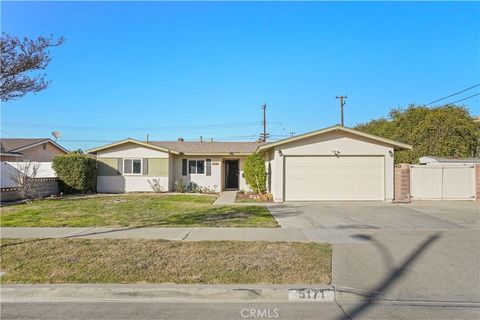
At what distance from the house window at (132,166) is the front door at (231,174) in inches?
256

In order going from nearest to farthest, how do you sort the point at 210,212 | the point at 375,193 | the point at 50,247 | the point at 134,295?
the point at 134,295 < the point at 50,247 < the point at 210,212 < the point at 375,193

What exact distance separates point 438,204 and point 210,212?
10715 mm

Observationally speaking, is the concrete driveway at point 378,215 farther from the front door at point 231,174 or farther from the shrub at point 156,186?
the front door at point 231,174

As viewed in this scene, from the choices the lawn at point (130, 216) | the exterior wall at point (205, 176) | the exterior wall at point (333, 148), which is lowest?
the lawn at point (130, 216)

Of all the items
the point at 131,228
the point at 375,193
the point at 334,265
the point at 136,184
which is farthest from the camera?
the point at 136,184

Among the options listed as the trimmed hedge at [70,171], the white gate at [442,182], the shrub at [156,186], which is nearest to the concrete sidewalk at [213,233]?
the white gate at [442,182]

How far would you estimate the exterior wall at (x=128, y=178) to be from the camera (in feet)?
82.1

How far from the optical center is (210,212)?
14.3 meters

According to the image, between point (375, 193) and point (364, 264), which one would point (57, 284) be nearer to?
point (364, 264)

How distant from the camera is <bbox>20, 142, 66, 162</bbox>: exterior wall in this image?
3027 cm

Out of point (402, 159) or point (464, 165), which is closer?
point (464, 165)

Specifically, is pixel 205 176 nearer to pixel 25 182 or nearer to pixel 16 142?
pixel 25 182

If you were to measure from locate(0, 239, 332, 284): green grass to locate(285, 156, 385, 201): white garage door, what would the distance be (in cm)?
1068

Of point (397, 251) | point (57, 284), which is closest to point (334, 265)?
A: point (397, 251)
